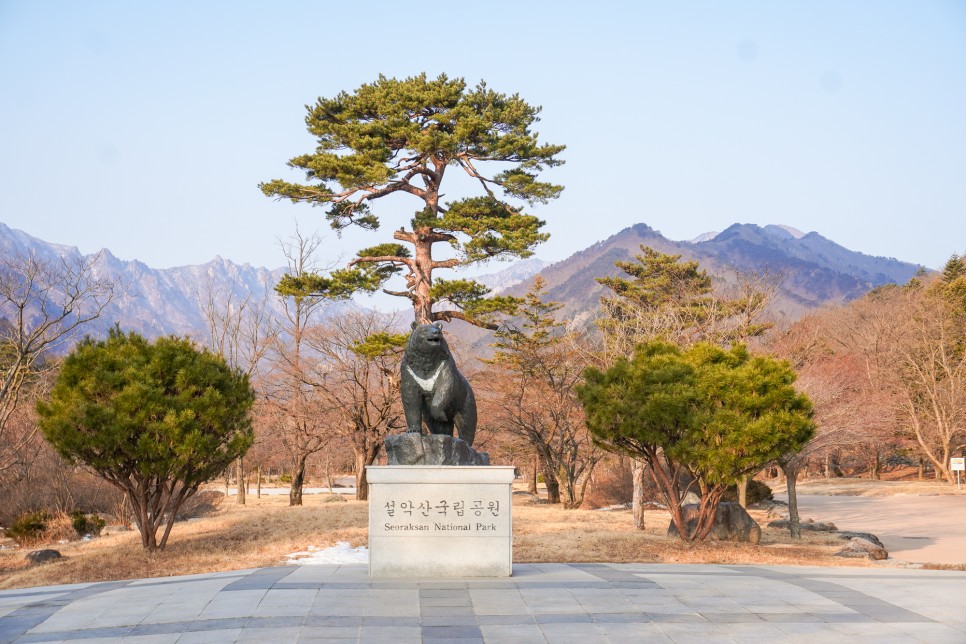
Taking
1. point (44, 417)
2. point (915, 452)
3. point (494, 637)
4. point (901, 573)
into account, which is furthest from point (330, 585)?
point (915, 452)

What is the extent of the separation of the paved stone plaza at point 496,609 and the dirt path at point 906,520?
9658 millimetres

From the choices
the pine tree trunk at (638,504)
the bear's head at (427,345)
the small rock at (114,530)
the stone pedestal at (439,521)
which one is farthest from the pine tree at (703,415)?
the small rock at (114,530)

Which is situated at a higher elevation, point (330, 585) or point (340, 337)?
point (340, 337)

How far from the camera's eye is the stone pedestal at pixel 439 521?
8812 millimetres

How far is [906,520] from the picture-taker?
81.3ft

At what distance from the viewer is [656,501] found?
29.0m

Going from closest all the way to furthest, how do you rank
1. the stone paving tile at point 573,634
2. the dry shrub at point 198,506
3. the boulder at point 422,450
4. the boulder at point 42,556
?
the stone paving tile at point 573,634, the boulder at point 422,450, the boulder at point 42,556, the dry shrub at point 198,506

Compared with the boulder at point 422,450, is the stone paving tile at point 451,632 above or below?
below

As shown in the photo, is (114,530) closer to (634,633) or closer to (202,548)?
(202,548)

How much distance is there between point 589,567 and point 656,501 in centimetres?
1966

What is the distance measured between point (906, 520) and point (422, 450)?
68.8 feet

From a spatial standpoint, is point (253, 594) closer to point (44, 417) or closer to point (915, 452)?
point (44, 417)

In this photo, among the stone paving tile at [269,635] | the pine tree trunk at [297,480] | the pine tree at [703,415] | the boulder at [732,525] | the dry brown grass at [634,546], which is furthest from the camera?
the pine tree trunk at [297,480]

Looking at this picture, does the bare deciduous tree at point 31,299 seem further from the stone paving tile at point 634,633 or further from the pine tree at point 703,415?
the stone paving tile at point 634,633
